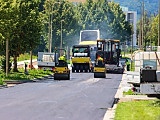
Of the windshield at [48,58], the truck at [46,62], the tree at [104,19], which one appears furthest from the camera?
the tree at [104,19]

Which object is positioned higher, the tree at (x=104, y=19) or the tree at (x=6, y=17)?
the tree at (x=104, y=19)

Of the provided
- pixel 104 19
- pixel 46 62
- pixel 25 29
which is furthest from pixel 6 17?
pixel 104 19

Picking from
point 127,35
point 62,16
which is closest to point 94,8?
point 127,35

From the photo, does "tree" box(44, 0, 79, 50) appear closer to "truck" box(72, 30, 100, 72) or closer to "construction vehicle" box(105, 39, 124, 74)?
"truck" box(72, 30, 100, 72)

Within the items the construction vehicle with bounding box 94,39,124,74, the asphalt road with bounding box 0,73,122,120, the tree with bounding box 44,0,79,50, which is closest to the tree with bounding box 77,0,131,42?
the tree with bounding box 44,0,79,50

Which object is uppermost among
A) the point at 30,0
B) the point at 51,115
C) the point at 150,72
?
the point at 30,0

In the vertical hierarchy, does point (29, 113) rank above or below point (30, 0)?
below

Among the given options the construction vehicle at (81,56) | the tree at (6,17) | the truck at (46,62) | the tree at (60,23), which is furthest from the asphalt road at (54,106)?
the tree at (60,23)

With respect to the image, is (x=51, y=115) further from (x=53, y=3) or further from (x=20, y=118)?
(x=53, y=3)

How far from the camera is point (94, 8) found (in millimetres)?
127812

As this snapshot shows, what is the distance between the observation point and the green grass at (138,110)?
20.7 metres

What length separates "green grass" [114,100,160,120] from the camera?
816 inches

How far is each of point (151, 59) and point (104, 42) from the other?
4690cm

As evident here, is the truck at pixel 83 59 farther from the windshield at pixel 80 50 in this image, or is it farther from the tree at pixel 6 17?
the tree at pixel 6 17
